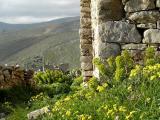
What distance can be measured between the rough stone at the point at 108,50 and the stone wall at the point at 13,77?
6685 millimetres

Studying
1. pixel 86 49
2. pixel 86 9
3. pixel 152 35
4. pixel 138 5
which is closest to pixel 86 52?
pixel 86 49

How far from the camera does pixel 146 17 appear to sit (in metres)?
11.1

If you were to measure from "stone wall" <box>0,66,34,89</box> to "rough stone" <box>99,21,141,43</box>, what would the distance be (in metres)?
6.78

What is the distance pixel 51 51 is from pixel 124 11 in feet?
363

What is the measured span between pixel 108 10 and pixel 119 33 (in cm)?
58

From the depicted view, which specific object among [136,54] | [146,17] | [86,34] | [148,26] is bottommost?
[136,54]

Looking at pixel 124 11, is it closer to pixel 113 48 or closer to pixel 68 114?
pixel 113 48

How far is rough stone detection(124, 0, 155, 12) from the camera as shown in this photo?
11023 millimetres

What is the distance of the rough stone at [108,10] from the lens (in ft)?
37.2

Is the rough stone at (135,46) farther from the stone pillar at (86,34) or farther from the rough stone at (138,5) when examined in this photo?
the stone pillar at (86,34)

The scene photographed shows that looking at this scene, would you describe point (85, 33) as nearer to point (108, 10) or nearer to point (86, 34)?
point (86, 34)

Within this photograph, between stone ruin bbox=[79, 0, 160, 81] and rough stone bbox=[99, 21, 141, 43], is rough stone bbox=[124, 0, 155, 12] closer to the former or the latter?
stone ruin bbox=[79, 0, 160, 81]

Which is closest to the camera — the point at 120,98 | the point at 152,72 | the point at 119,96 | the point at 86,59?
the point at 120,98

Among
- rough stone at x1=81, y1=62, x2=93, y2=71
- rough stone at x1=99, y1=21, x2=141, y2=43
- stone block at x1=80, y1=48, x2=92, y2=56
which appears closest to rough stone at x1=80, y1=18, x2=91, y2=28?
stone block at x1=80, y1=48, x2=92, y2=56
